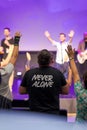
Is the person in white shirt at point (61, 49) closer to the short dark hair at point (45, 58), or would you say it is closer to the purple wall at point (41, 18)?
the purple wall at point (41, 18)

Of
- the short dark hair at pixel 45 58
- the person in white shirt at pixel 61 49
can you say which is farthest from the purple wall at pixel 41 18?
the short dark hair at pixel 45 58

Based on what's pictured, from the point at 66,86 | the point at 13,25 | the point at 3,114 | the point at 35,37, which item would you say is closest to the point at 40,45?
the point at 35,37

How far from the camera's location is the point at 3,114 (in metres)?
0.36

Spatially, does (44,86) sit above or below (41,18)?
below

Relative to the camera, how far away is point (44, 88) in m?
1.62

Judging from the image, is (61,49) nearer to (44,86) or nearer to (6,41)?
(6,41)

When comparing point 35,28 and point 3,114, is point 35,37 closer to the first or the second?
point 35,28

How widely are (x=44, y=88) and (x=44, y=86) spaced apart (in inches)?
0.5

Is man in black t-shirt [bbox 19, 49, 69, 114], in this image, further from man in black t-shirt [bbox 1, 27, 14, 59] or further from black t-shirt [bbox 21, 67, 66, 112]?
man in black t-shirt [bbox 1, 27, 14, 59]

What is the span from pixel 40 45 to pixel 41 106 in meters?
4.49

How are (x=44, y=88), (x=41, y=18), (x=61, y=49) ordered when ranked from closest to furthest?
(x=44, y=88)
(x=61, y=49)
(x=41, y=18)

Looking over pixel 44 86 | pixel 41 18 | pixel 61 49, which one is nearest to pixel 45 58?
pixel 44 86

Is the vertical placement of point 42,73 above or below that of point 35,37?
below

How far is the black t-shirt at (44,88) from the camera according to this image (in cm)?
162
